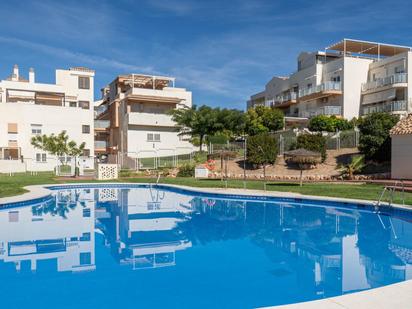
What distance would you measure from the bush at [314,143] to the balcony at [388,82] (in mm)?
13201

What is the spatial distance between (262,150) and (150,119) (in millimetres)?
20034

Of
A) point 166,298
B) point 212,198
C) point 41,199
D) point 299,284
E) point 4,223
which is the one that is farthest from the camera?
point 212,198

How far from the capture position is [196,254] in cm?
900

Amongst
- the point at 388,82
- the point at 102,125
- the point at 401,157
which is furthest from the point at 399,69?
the point at 102,125

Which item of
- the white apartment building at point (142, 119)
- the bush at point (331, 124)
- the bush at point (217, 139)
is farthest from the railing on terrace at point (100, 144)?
the bush at point (331, 124)

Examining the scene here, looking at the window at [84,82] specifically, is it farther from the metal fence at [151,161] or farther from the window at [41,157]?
the metal fence at [151,161]

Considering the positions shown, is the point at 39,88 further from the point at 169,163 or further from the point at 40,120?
the point at 169,163

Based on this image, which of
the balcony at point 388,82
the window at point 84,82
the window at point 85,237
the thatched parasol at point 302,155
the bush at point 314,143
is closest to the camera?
the window at point 85,237

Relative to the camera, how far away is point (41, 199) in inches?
667

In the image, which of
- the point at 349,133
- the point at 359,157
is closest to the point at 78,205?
the point at 359,157

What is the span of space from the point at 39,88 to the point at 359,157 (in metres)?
36.8

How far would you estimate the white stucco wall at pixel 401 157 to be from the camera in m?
20.9

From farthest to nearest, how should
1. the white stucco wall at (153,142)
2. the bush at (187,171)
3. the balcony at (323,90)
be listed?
the white stucco wall at (153,142) < the balcony at (323,90) < the bush at (187,171)

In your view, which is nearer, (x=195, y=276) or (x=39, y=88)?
(x=195, y=276)
